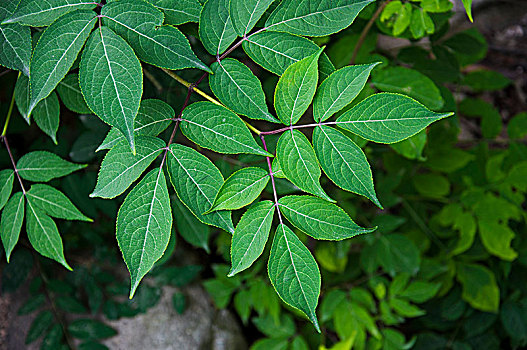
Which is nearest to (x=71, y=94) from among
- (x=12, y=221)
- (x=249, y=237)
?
(x=12, y=221)

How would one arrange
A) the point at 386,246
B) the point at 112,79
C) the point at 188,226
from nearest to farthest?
the point at 112,79 → the point at 188,226 → the point at 386,246

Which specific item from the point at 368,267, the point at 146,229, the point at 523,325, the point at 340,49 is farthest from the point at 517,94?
the point at 146,229

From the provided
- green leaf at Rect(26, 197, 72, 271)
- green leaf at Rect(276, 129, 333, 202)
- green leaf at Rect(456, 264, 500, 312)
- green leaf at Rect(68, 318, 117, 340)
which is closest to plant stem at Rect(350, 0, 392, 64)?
green leaf at Rect(276, 129, 333, 202)

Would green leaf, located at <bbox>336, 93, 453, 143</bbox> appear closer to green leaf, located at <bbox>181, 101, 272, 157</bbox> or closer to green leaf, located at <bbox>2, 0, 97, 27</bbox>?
green leaf, located at <bbox>181, 101, 272, 157</bbox>

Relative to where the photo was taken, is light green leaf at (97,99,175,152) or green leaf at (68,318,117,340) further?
green leaf at (68,318,117,340)

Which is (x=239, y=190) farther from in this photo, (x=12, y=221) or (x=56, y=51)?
(x=12, y=221)

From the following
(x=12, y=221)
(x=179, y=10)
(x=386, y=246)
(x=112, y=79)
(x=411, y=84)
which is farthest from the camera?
(x=386, y=246)

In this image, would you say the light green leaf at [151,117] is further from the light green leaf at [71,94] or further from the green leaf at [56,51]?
the light green leaf at [71,94]
